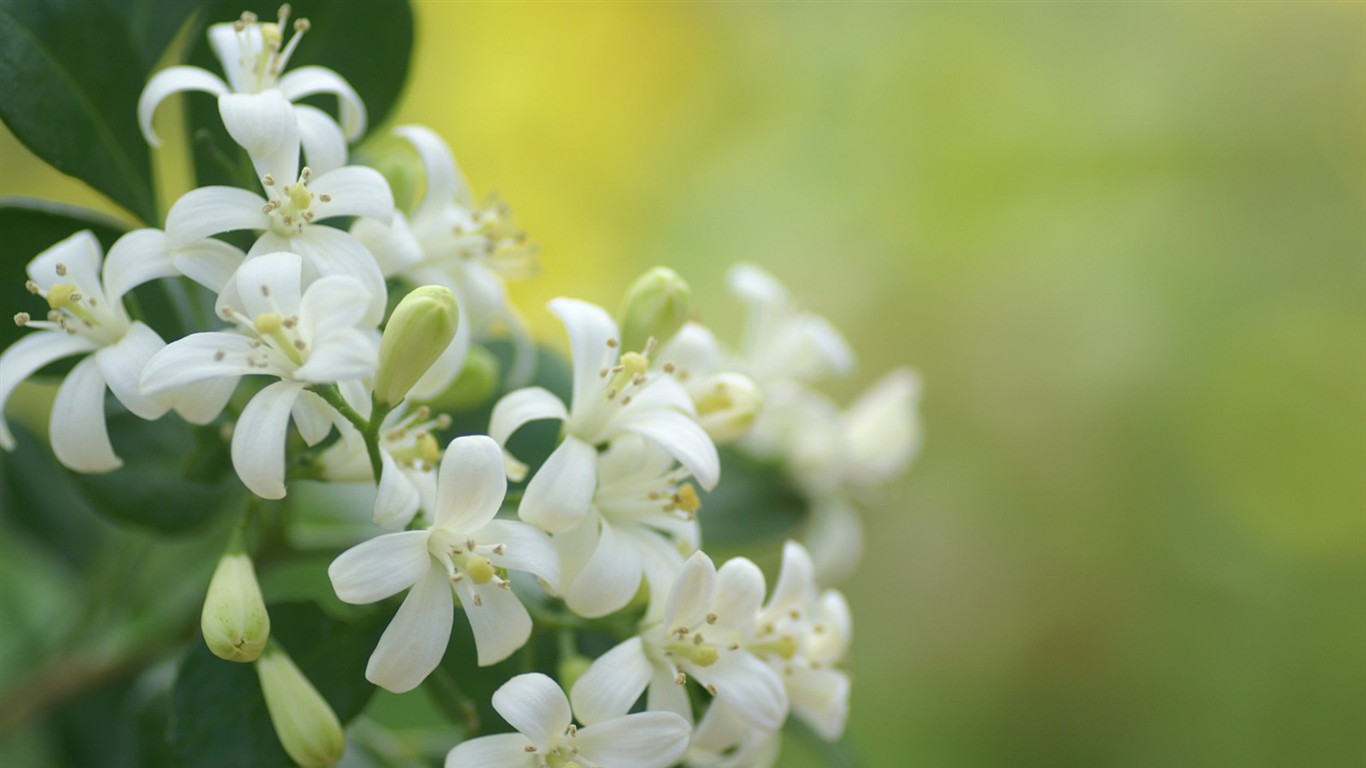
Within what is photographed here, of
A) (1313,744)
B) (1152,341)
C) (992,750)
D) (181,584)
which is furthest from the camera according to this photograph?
(1152,341)

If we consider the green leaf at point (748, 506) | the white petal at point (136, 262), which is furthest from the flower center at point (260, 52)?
the green leaf at point (748, 506)

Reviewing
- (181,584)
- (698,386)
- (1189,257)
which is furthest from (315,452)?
(1189,257)

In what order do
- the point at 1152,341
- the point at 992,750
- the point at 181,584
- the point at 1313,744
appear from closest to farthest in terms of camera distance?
the point at 181,584, the point at 1313,744, the point at 992,750, the point at 1152,341

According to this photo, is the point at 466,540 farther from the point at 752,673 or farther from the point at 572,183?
the point at 572,183

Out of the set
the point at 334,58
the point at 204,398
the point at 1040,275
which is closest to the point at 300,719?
the point at 204,398

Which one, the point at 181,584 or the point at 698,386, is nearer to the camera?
the point at 698,386

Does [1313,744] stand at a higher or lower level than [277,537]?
higher

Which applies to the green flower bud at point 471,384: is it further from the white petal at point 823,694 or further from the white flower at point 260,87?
the white petal at point 823,694
